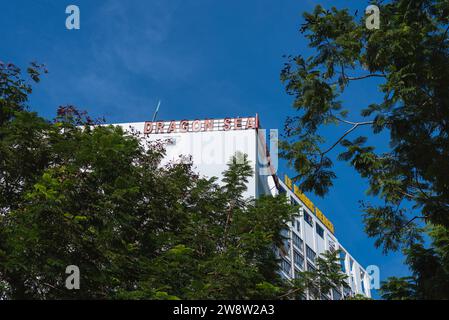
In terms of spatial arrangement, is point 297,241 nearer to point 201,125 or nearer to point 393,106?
point 201,125

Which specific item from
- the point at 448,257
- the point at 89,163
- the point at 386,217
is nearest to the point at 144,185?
the point at 89,163

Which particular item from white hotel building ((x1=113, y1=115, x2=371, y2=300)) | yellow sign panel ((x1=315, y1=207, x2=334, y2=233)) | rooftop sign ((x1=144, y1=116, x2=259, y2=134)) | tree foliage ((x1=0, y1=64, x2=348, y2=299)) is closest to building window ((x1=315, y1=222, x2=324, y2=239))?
yellow sign panel ((x1=315, y1=207, x2=334, y2=233))

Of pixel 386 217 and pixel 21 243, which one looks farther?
pixel 386 217

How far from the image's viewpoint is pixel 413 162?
11.5 meters

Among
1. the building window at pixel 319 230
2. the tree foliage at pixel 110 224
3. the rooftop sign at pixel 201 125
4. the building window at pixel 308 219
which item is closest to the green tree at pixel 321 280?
the tree foliage at pixel 110 224

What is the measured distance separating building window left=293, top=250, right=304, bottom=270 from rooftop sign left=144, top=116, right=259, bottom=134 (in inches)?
616

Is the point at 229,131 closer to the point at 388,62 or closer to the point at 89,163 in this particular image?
the point at 89,163

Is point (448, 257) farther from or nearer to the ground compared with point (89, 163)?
nearer to the ground

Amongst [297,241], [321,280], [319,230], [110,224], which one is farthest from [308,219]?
[110,224]

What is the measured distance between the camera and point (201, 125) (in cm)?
3275


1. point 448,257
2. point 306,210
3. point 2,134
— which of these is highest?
point 306,210

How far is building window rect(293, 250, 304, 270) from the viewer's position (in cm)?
4463

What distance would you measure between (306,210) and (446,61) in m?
39.6
